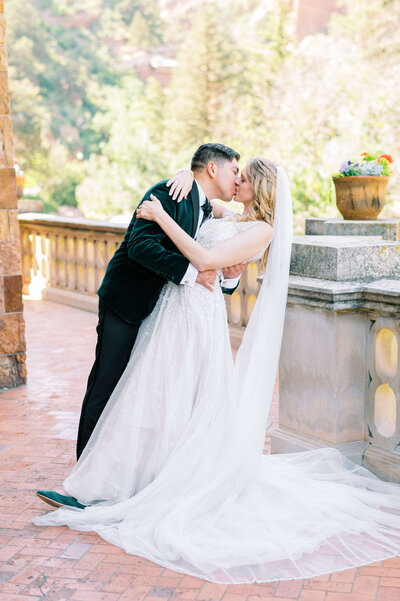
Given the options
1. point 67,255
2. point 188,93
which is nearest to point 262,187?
point 67,255

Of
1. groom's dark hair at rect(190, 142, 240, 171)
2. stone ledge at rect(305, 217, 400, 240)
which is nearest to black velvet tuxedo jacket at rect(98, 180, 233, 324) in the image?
groom's dark hair at rect(190, 142, 240, 171)

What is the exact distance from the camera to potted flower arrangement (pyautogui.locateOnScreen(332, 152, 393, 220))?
755 cm

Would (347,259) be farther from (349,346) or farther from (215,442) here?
(215,442)

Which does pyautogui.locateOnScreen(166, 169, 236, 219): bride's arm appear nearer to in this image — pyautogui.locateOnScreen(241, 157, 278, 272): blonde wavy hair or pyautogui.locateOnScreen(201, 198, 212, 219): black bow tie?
pyautogui.locateOnScreen(201, 198, 212, 219): black bow tie

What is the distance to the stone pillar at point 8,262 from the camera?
18.0 feet

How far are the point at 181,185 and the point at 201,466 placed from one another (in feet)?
4.16

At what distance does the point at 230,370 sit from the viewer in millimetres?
3549

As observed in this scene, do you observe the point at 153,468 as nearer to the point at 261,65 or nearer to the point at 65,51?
the point at 261,65

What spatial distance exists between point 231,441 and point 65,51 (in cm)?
6220

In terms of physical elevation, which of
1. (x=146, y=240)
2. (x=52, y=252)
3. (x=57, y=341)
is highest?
(x=146, y=240)

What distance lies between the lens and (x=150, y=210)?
10.6 ft

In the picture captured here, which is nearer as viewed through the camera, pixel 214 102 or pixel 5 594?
pixel 5 594

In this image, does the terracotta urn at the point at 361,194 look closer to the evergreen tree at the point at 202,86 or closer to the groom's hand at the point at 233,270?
the groom's hand at the point at 233,270

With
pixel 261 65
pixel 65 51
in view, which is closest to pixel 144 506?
pixel 261 65
